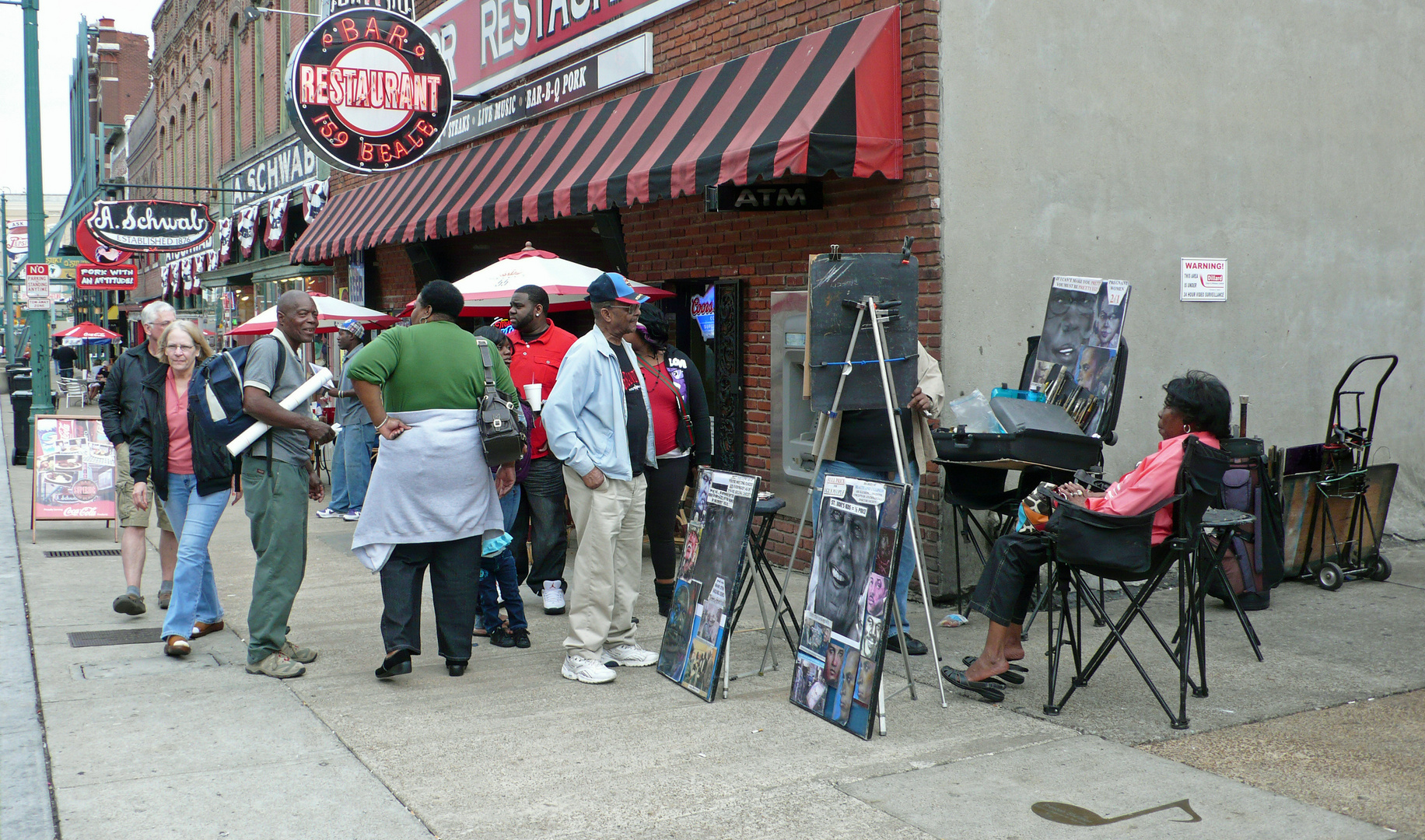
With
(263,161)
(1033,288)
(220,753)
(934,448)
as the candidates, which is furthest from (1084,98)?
(263,161)

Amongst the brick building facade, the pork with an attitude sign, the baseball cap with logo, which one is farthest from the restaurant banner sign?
the baseball cap with logo

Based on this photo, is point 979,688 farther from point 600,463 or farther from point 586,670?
point 600,463

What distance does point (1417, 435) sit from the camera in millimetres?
9820

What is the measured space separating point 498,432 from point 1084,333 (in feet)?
10.5

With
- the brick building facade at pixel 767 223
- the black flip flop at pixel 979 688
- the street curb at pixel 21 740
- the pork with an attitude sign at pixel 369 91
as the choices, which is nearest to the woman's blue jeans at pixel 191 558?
the street curb at pixel 21 740

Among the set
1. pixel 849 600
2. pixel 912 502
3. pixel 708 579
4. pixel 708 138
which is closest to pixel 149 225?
pixel 708 138

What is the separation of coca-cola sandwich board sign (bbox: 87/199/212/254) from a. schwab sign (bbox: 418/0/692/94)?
830 cm

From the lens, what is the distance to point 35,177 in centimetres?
1681

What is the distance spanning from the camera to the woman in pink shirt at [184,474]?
592 cm

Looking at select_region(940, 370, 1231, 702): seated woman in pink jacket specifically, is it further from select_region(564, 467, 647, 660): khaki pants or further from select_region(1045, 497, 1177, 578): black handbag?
select_region(564, 467, 647, 660): khaki pants

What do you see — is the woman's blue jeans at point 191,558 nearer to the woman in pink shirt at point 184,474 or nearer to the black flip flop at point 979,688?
the woman in pink shirt at point 184,474

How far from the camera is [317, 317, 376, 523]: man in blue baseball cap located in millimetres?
10641

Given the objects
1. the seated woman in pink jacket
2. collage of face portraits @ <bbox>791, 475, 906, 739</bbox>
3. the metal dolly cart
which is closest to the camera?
collage of face portraits @ <bbox>791, 475, 906, 739</bbox>

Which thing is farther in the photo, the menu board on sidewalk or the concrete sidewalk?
the menu board on sidewalk
